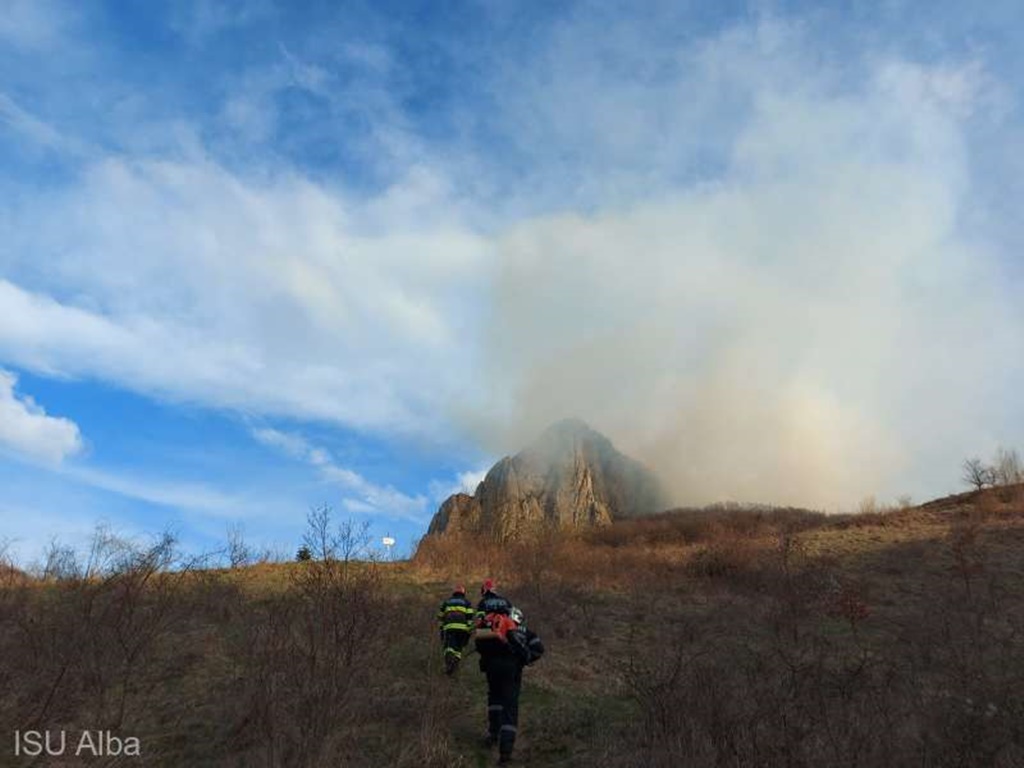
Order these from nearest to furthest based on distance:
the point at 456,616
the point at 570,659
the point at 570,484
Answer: the point at 456,616 < the point at 570,659 < the point at 570,484

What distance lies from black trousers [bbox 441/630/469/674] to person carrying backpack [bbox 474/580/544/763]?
2369mm

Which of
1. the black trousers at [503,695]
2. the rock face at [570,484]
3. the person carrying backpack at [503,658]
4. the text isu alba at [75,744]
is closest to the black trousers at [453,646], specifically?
the person carrying backpack at [503,658]

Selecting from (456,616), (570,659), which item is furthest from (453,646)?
(570,659)

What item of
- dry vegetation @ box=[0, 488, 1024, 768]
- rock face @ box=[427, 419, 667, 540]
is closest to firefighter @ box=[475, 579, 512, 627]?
dry vegetation @ box=[0, 488, 1024, 768]

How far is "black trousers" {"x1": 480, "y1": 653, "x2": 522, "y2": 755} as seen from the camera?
8266 millimetres

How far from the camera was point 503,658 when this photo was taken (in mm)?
8633

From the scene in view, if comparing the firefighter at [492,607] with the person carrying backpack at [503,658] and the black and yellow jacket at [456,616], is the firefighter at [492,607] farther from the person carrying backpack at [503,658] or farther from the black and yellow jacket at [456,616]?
the black and yellow jacket at [456,616]

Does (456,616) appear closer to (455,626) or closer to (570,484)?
(455,626)

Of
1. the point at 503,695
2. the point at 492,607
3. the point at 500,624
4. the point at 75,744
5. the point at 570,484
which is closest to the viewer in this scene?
the point at 75,744

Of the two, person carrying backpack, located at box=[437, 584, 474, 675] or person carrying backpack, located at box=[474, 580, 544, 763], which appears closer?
person carrying backpack, located at box=[474, 580, 544, 763]

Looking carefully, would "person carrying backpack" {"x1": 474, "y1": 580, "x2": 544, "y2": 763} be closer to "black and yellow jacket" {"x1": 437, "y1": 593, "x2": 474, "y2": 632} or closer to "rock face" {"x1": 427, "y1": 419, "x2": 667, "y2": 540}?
"black and yellow jacket" {"x1": 437, "y1": 593, "x2": 474, "y2": 632}

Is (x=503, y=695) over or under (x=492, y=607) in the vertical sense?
under

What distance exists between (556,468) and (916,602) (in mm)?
48006

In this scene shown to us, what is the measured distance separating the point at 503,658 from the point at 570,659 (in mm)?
4858
